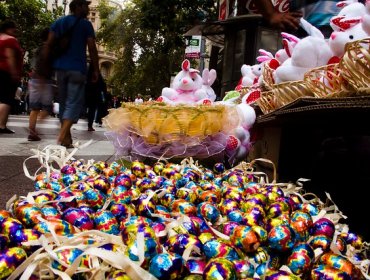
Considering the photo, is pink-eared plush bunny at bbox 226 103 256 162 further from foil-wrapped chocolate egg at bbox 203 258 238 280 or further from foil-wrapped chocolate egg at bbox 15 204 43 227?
foil-wrapped chocolate egg at bbox 203 258 238 280

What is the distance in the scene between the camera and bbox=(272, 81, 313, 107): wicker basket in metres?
1.61

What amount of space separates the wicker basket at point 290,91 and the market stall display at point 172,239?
0.58 meters

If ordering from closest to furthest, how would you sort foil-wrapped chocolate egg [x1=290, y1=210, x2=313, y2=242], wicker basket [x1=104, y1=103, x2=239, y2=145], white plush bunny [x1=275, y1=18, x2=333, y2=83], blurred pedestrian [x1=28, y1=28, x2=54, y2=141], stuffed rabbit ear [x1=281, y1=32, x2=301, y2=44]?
1. foil-wrapped chocolate egg [x1=290, y1=210, x2=313, y2=242]
2. white plush bunny [x1=275, y1=18, x2=333, y2=83]
3. stuffed rabbit ear [x1=281, y1=32, x2=301, y2=44]
4. wicker basket [x1=104, y1=103, x2=239, y2=145]
5. blurred pedestrian [x1=28, y1=28, x2=54, y2=141]

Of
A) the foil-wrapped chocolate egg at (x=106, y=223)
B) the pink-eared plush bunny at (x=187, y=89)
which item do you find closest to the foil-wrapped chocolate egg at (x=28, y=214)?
the foil-wrapped chocolate egg at (x=106, y=223)

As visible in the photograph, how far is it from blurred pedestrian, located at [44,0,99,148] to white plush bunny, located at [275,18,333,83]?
333 cm

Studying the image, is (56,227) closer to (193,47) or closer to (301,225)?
(301,225)

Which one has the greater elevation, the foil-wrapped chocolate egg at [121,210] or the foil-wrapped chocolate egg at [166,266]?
the foil-wrapped chocolate egg at [166,266]

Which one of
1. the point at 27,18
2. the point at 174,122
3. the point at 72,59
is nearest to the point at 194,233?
the point at 174,122

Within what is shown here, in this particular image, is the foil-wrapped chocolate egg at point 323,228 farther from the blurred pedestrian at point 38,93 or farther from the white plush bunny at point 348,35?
the blurred pedestrian at point 38,93

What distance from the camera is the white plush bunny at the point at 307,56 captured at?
1852 mm

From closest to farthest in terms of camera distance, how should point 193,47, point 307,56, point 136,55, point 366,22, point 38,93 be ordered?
point 366,22 → point 307,56 → point 38,93 → point 193,47 → point 136,55

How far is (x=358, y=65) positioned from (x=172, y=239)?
81 centimetres

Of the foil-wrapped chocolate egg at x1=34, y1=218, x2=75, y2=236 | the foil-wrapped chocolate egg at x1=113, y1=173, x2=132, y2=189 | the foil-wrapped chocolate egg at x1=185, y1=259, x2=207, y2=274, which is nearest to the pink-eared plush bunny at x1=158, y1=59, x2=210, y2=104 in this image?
the foil-wrapped chocolate egg at x1=113, y1=173, x2=132, y2=189

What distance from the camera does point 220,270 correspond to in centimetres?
60
